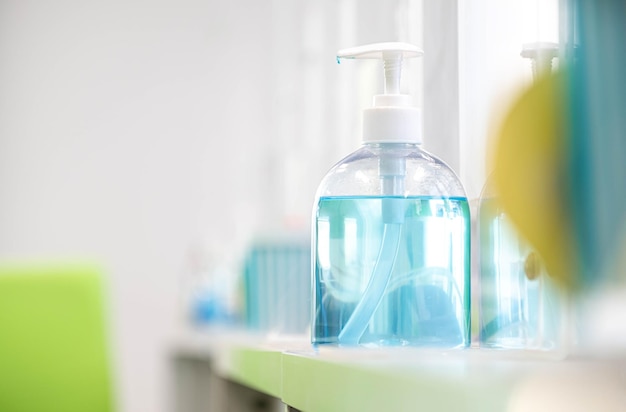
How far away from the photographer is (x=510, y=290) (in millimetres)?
513

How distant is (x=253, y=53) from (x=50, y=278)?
1.90m

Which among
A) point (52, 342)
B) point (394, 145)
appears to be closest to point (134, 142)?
point (52, 342)

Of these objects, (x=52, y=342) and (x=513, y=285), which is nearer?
(x=513, y=285)

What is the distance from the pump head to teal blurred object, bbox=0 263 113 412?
2.50 ft

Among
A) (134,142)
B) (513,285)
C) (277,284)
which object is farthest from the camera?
(134,142)

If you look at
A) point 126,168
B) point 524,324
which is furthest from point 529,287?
point 126,168

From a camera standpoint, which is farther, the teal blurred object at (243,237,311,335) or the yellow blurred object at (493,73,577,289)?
the teal blurred object at (243,237,311,335)

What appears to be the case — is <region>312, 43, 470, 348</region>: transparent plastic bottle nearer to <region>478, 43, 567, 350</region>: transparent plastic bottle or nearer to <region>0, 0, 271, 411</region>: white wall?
<region>478, 43, 567, 350</region>: transparent plastic bottle

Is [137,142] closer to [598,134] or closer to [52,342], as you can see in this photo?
[52,342]

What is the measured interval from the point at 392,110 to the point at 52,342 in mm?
798

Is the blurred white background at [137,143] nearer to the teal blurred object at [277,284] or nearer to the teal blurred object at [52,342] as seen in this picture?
the teal blurred object at [277,284]

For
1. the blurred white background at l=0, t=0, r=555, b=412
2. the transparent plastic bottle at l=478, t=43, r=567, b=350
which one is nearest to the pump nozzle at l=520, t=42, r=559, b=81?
the transparent plastic bottle at l=478, t=43, r=567, b=350

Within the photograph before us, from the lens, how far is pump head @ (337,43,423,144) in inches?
21.9

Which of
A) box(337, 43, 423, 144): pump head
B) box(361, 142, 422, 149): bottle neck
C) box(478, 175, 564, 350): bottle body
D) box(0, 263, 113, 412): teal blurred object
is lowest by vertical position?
box(0, 263, 113, 412): teal blurred object
